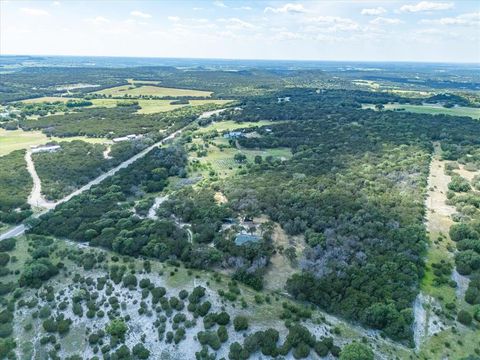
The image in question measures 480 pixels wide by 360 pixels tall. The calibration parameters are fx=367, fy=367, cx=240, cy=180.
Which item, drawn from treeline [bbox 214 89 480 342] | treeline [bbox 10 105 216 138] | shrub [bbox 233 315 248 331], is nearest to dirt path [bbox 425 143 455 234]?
treeline [bbox 214 89 480 342]

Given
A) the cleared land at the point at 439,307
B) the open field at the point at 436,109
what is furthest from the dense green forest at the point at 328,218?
the open field at the point at 436,109

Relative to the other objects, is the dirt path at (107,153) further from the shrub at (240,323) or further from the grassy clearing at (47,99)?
the grassy clearing at (47,99)

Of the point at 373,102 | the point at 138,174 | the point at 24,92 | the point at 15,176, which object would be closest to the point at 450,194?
the point at 138,174

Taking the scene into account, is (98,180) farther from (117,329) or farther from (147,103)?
(147,103)

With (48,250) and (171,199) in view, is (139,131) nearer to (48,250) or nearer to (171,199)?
(171,199)

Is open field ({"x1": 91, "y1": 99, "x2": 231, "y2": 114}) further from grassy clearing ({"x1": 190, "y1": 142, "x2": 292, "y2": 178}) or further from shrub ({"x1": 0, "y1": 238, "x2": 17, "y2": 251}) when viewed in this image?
shrub ({"x1": 0, "y1": 238, "x2": 17, "y2": 251})

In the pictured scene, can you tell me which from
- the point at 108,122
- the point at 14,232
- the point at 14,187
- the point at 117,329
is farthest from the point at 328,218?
the point at 108,122
